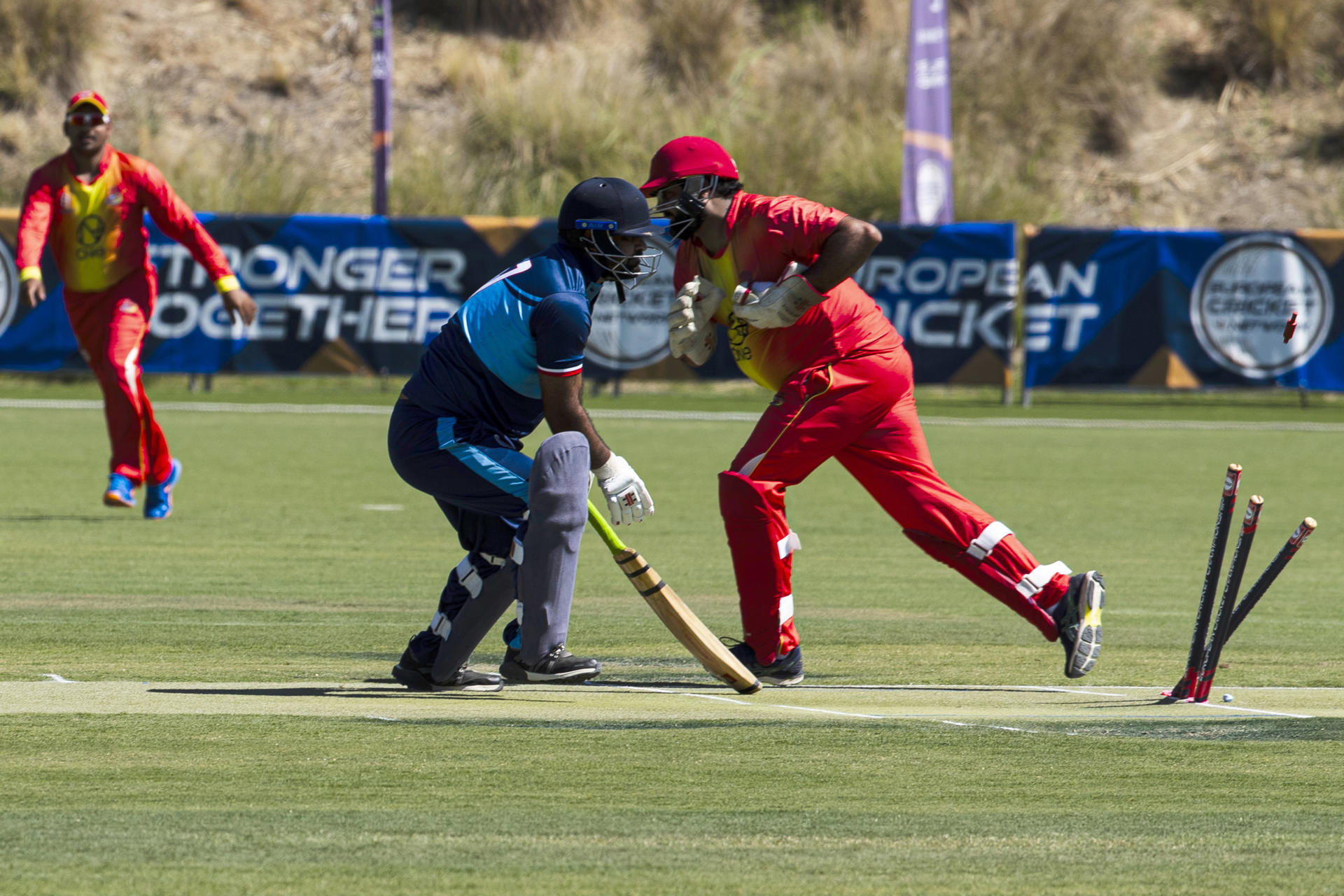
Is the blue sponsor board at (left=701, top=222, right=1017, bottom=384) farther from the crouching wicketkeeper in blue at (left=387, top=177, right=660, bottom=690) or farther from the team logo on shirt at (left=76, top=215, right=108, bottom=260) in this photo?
the crouching wicketkeeper in blue at (left=387, top=177, right=660, bottom=690)

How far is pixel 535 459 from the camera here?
6648 millimetres

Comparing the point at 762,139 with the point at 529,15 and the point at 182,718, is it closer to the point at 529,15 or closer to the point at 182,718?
the point at 529,15

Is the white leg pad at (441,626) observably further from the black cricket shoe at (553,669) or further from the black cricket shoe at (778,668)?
the black cricket shoe at (778,668)

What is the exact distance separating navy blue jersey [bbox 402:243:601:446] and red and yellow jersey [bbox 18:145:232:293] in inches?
231

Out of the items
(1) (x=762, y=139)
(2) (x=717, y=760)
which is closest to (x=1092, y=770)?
(2) (x=717, y=760)

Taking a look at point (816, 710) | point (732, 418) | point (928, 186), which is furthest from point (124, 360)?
point (928, 186)

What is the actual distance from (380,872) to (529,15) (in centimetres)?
3808

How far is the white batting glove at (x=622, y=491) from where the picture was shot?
681 cm

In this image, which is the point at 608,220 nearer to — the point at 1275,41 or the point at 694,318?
the point at 694,318

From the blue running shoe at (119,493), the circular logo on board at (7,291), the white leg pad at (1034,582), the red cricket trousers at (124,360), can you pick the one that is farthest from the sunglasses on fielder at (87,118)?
the circular logo on board at (7,291)

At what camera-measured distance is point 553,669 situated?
6.82 metres

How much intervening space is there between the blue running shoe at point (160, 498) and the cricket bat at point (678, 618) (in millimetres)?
6419

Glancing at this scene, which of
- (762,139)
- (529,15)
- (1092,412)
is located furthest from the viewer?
(529,15)

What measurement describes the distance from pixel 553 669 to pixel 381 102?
25157mm
